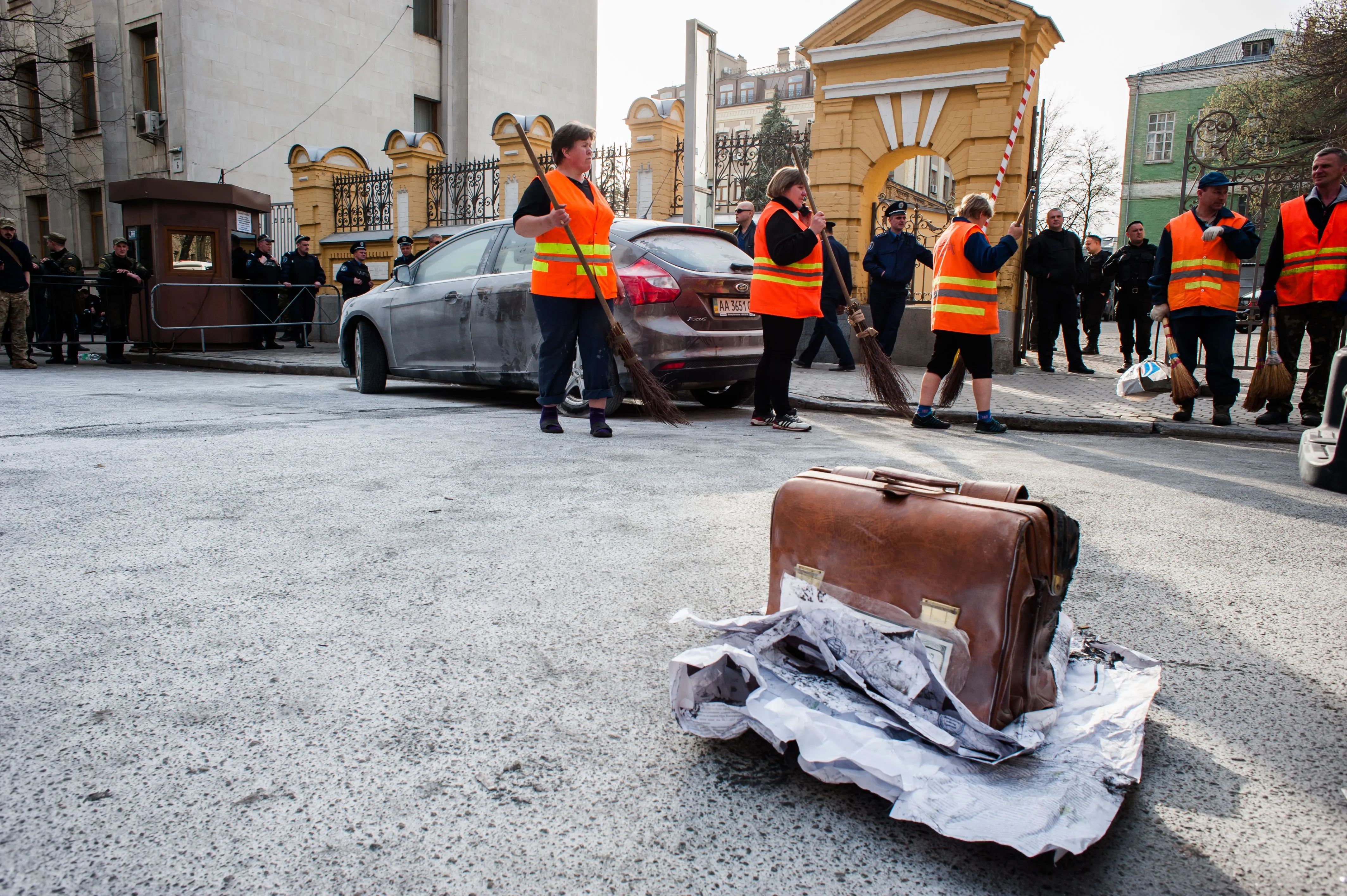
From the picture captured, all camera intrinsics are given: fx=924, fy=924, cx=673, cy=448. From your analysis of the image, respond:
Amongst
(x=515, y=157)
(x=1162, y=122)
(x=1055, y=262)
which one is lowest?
(x=1055, y=262)

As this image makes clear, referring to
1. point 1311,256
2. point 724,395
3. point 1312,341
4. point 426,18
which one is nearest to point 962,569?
point 724,395

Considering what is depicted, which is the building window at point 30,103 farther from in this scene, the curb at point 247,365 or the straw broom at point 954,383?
the straw broom at point 954,383

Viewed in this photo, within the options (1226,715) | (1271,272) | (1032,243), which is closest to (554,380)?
(1226,715)

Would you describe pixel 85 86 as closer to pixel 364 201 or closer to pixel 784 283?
pixel 364 201

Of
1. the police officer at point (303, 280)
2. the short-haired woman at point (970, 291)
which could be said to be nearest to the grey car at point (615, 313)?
the short-haired woman at point (970, 291)

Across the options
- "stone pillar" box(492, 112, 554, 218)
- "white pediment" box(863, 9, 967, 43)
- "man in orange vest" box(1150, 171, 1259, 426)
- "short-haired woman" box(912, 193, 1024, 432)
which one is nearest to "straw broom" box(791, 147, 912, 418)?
"short-haired woman" box(912, 193, 1024, 432)

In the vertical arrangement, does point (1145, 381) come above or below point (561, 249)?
below

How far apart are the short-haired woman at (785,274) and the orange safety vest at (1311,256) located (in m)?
3.46

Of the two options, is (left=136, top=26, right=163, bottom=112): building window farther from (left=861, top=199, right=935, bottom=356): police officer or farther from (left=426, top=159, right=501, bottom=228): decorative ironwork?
(left=861, top=199, right=935, bottom=356): police officer

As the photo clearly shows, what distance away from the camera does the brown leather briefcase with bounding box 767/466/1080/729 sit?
173 centimetres

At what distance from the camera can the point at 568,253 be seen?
225 inches

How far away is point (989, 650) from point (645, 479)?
2871 millimetres

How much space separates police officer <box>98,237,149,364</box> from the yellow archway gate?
34.1 feet

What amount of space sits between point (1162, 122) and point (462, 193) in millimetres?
41127
